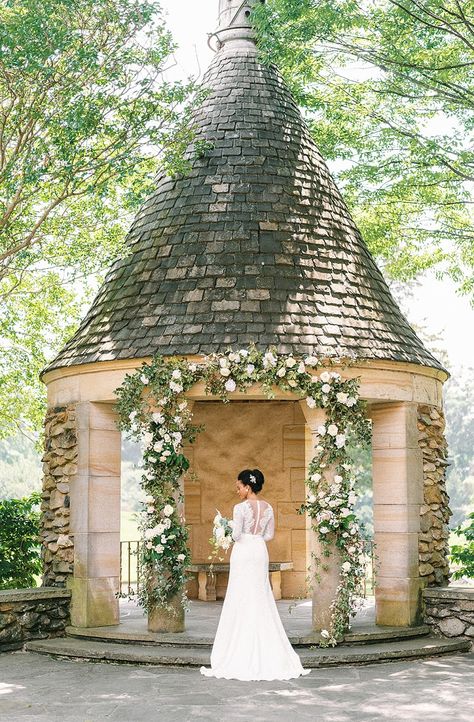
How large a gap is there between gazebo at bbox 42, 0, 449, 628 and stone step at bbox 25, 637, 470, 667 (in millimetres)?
517

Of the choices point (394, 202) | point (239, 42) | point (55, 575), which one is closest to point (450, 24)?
point (239, 42)

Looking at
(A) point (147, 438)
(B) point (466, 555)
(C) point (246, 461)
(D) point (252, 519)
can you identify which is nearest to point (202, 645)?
(D) point (252, 519)

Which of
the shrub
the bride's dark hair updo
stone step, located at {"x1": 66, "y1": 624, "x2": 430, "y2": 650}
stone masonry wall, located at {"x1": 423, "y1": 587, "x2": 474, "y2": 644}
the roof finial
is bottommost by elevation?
stone step, located at {"x1": 66, "y1": 624, "x2": 430, "y2": 650}

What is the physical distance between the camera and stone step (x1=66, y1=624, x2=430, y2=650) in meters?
9.18

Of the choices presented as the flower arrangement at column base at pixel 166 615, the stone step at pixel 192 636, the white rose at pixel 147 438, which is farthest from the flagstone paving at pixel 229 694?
the white rose at pixel 147 438

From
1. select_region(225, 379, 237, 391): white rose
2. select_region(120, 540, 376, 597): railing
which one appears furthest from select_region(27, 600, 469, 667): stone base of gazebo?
select_region(225, 379, 237, 391): white rose

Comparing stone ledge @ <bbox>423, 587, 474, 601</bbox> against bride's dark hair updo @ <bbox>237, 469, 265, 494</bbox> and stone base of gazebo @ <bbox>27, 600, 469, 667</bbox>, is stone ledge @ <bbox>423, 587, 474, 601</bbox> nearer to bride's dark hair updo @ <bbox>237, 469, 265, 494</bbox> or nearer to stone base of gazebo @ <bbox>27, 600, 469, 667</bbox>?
stone base of gazebo @ <bbox>27, 600, 469, 667</bbox>

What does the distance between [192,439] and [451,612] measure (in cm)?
324

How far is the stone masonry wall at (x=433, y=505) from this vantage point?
10.4 metres

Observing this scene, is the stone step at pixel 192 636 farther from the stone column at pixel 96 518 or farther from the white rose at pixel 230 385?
the white rose at pixel 230 385

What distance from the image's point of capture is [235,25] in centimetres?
1275

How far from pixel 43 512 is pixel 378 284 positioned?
15.1ft

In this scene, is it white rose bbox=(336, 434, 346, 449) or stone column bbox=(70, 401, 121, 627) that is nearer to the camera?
white rose bbox=(336, 434, 346, 449)

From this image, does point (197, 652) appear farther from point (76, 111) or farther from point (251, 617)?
point (76, 111)
